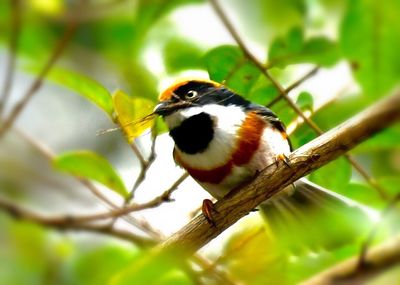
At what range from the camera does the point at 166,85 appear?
5.34 feet

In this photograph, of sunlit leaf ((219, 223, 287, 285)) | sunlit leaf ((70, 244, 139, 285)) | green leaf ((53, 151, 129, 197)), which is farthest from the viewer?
green leaf ((53, 151, 129, 197))

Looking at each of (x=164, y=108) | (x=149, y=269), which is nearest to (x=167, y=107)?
(x=164, y=108)

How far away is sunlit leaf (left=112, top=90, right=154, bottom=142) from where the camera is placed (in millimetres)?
1435

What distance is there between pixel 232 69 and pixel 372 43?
1.12 feet

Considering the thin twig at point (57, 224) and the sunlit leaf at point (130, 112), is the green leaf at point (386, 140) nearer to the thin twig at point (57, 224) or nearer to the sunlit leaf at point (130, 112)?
the sunlit leaf at point (130, 112)

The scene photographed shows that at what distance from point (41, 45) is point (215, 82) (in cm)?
127

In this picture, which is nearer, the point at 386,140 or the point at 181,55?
the point at 386,140

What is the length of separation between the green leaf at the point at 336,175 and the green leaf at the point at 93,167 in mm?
418

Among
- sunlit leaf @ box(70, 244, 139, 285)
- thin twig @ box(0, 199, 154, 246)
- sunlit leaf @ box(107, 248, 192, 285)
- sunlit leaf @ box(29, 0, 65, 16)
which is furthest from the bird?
sunlit leaf @ box(29, 0, 65, 16)

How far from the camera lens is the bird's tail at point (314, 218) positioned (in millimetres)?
1428

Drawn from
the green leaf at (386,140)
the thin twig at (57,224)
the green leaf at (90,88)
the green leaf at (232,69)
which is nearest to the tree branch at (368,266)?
the green leaf at (386,140)

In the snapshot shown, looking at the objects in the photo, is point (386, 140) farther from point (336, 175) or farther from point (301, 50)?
point (301, 50)

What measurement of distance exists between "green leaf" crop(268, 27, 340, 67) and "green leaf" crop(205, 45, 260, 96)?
3.4 inches

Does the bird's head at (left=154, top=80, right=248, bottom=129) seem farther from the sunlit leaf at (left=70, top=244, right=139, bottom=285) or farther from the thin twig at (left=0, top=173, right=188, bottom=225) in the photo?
the sunlit leaf at (left=70, top=244, right=139, bottom=285)
